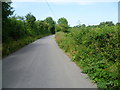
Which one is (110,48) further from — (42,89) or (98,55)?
(42,89)

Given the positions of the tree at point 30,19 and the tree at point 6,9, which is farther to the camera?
the tree at point 30,19

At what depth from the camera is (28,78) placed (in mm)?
6148

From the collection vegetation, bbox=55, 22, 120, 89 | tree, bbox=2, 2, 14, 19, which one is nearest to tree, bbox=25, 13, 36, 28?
tree, bbox=2, 2, 14, 19

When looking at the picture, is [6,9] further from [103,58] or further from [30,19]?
[30,19]

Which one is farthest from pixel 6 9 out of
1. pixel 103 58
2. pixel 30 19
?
pixel 30 19

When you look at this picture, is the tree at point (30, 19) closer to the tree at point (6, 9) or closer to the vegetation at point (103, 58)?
the tree at point (6, 9)

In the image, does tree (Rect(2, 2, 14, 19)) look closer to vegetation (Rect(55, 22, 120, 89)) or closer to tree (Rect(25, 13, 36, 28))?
vegetation (Rect(55, 22, 120, 89))

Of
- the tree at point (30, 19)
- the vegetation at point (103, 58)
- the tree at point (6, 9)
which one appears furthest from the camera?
the tree at point (30, 19)

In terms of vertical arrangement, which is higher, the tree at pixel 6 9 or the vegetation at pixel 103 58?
the tree at pixel 6 9

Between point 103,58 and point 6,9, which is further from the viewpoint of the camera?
point 6,9

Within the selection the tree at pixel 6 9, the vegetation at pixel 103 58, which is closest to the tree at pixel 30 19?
the tree at pixel 6 9

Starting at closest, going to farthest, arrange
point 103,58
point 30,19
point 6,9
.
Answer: point 103,58, point 6,9, point 30,19

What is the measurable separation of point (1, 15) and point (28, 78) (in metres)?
9.01

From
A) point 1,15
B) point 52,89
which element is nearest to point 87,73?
point 52,89
